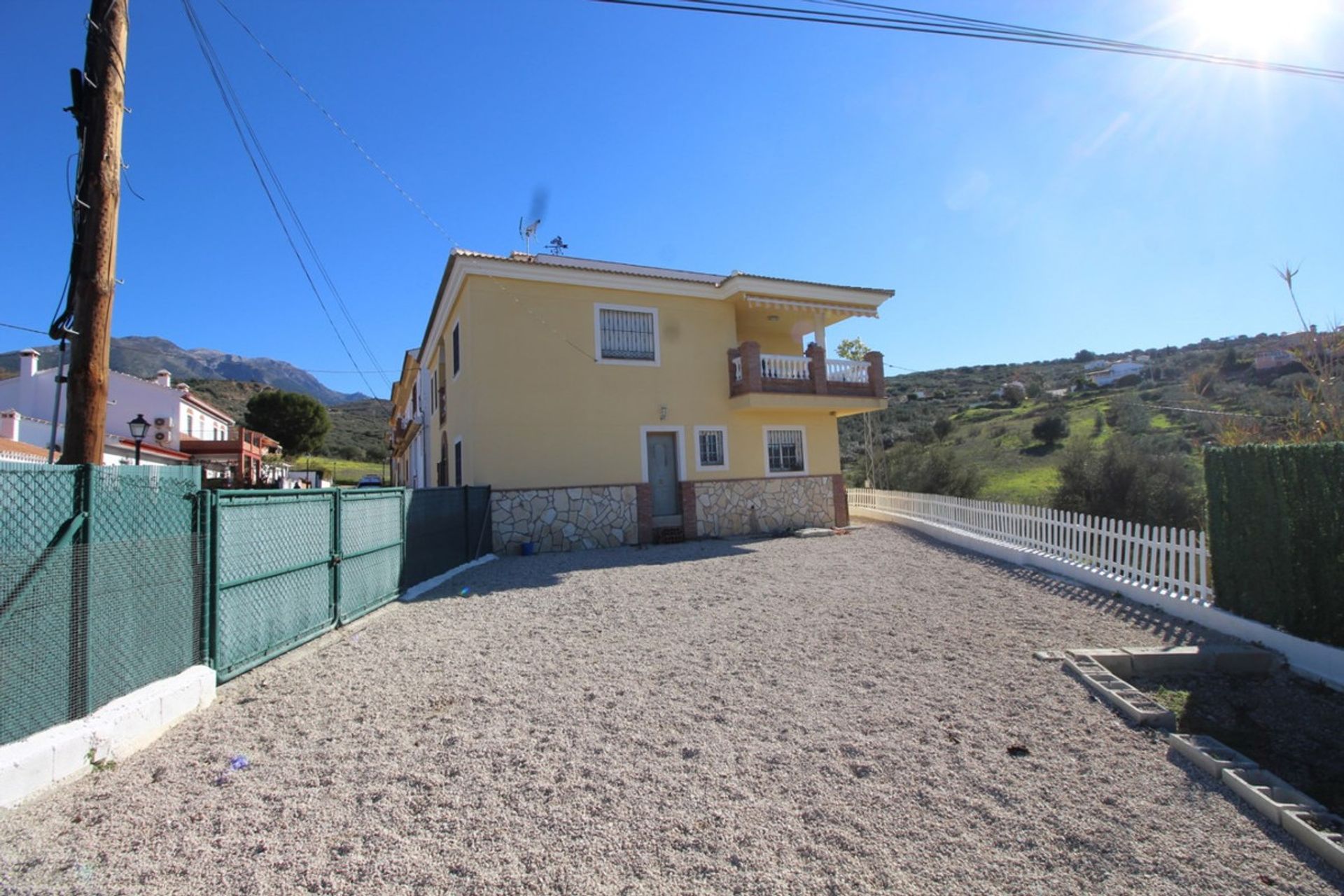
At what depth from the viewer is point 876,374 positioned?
17.4m

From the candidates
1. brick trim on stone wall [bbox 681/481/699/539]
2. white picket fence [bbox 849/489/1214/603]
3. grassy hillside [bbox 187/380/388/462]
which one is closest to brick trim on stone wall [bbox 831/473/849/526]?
white picket fence [bbox 849/489/1214/603]

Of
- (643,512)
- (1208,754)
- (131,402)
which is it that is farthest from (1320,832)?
(131,402)

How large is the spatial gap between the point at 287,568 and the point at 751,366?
11603 mm

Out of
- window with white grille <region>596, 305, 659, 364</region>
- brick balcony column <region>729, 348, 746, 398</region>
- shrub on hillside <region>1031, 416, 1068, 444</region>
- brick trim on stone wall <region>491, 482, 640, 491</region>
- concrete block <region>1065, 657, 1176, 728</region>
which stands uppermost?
window with white grille <region>596, 305, 659, 364</region>

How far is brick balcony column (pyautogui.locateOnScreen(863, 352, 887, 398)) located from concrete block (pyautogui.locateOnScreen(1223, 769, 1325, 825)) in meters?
14.4

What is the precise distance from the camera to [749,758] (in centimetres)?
365

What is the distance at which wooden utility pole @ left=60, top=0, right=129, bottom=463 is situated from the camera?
497 centimetres

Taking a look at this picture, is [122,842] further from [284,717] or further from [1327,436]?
[1327,436]

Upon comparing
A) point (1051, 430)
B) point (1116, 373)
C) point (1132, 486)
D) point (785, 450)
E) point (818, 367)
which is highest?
point (1116, 373)

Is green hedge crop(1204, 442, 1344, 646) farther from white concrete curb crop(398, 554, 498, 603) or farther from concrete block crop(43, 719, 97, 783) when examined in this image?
white concrete curb crop(398, 554, 498, 603)

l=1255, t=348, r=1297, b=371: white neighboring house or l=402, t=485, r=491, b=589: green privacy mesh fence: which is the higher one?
l=1255, t=348, r=1297, b=371: white neighboring house

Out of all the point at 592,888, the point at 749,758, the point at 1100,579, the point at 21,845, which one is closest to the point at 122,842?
the point at 21,845

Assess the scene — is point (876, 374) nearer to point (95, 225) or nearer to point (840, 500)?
point (840, 500)

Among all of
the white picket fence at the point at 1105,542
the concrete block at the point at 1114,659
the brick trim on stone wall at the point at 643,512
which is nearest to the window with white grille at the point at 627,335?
the brick trim on stone wall at the point at 643,512
